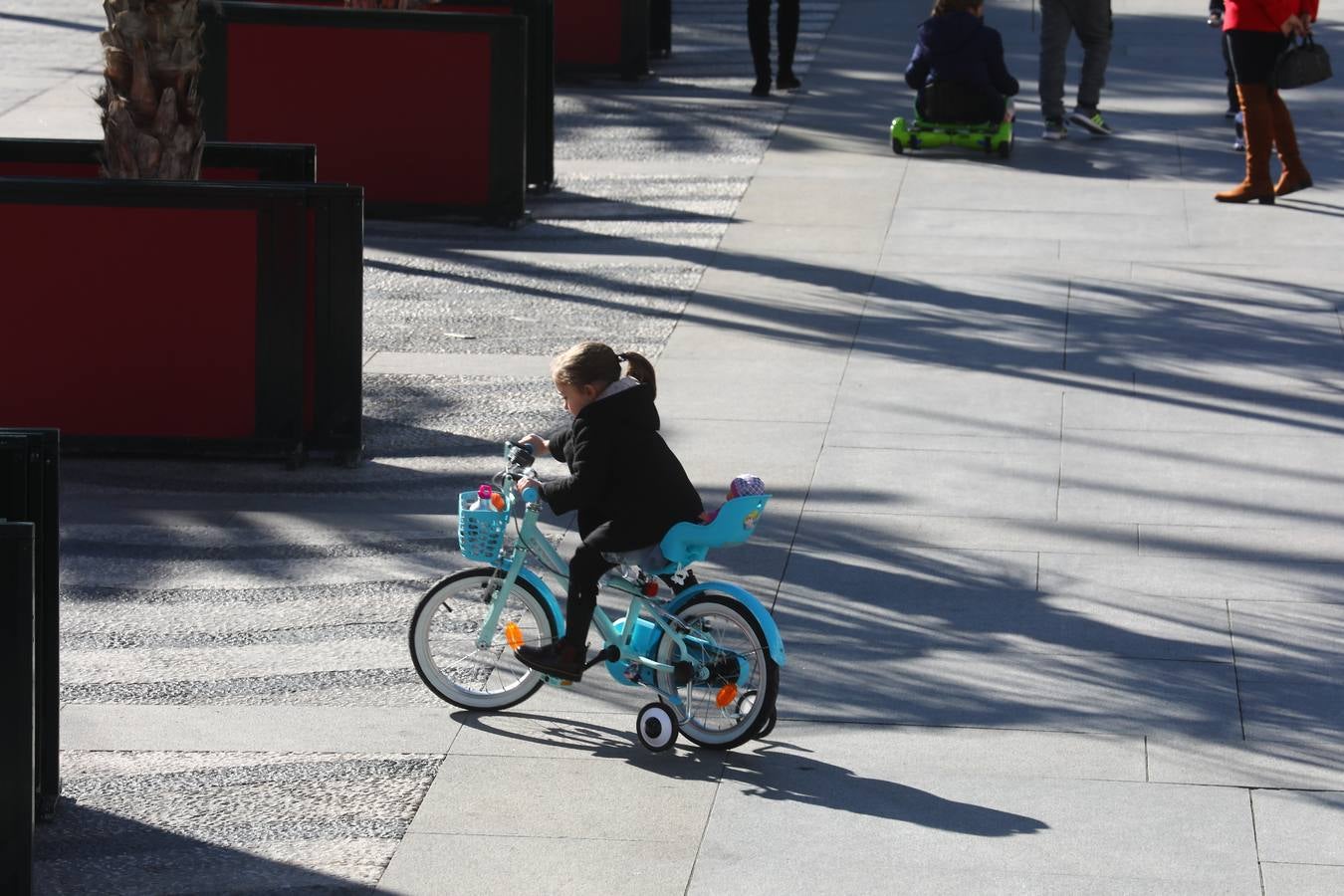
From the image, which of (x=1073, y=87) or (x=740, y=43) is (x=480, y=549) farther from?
(x=740, y=43)

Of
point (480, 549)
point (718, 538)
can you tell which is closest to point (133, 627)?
point (480, 549)

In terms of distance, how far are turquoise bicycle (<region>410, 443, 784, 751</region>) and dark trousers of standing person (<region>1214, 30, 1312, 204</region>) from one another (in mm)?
8309

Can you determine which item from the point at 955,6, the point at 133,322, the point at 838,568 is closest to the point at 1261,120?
the point at 955,6

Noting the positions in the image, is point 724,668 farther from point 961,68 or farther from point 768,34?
point 768,34

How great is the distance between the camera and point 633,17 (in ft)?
62.1

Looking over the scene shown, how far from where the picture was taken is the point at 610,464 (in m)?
5.86

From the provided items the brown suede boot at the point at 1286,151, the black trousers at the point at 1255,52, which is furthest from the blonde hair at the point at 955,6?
the brown suede boot at the point at 1286,151

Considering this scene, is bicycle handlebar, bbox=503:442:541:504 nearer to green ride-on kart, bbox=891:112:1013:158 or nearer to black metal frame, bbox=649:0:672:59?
green ride-on kart, bbox=891:112:1013:158

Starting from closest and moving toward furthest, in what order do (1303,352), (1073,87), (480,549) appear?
(480,549) < (1303,352) < (1073,87)

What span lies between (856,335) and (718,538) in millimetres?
5229

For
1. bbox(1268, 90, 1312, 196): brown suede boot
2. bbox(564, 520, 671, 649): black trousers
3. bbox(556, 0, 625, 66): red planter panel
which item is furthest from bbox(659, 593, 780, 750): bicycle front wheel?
bbox(556, 0, 625, 66): red planter panel

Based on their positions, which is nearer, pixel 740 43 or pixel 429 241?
pixel 429 241

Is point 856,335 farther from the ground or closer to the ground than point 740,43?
closer to the ground

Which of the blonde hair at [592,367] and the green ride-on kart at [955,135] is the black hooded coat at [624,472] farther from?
the green ride-on kart at [955,135]
